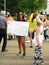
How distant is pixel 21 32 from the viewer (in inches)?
532

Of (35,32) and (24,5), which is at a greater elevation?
(35,32)

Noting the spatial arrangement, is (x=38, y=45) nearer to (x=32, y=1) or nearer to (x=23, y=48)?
(x=23, y=48)

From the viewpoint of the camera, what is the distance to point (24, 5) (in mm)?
76312

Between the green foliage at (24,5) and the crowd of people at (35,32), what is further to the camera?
the green foliage at (24,5)

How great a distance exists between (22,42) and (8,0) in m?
71.6

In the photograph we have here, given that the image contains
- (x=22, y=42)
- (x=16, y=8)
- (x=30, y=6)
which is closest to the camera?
(x=22, y=42)

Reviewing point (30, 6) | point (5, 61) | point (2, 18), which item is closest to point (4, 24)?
point (2, 18)

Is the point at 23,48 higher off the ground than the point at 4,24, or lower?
lower

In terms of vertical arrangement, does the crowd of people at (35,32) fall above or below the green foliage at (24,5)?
above

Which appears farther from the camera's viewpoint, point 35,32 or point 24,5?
point 24,5

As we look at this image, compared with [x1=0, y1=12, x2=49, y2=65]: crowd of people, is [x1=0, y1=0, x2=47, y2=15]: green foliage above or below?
below

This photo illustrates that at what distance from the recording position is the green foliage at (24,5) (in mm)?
71812

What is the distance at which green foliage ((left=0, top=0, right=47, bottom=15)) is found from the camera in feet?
236

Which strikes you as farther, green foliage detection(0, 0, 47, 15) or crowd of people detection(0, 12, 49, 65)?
green foliage detection(0, 0, 47, 15)
